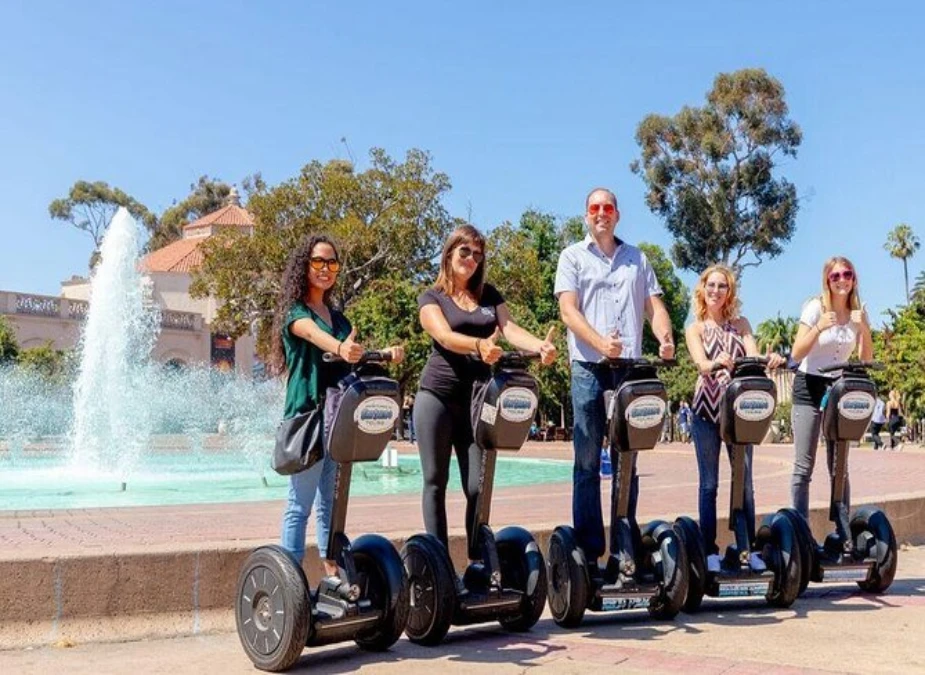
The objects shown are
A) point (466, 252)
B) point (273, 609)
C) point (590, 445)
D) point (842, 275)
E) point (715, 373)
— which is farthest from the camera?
point (842, 275)

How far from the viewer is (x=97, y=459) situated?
1773 cm

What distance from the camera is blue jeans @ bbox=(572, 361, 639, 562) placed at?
5.51 meters

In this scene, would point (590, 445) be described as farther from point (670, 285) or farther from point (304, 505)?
point (670, 285)

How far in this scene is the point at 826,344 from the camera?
6516 mm

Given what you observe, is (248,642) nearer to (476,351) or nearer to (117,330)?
(476,351)

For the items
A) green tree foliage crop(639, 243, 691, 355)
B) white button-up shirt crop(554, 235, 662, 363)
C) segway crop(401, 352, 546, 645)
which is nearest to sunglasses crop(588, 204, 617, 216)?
white button-up shirt crop(554, 235, 662, 363)

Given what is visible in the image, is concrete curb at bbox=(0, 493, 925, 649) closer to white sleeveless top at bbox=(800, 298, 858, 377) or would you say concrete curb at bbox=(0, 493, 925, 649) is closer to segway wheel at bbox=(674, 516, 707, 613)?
segway wheel at bbox=(674, 516, 707, 613)

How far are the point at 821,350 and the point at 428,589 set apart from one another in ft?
9.99

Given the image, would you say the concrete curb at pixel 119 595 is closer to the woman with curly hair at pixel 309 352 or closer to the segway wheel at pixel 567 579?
the woman with curly hair at pixel 309 352

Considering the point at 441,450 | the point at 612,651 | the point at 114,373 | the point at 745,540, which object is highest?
the point at 114,373

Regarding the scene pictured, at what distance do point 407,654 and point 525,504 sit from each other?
15.1ft

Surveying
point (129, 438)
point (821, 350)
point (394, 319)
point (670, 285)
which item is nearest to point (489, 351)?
point (821, 350)

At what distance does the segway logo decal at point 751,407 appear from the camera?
5.56 metres

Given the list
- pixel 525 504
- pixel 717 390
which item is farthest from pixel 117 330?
pixel 717 390
